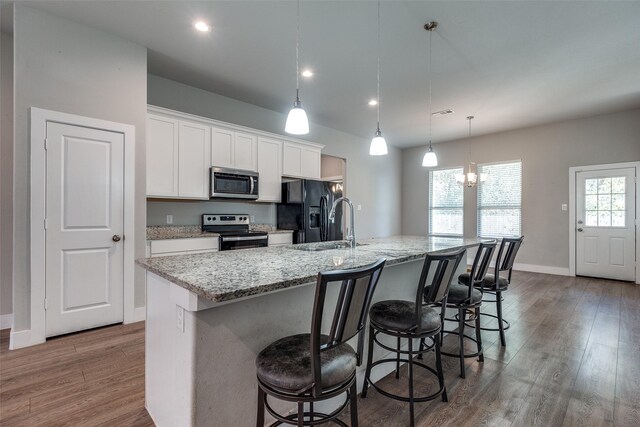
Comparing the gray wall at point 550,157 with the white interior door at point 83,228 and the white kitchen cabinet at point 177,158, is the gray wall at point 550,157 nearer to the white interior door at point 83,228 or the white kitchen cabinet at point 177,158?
the white kitchen cabinet at point 177,158

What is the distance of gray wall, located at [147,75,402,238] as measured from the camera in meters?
3.99

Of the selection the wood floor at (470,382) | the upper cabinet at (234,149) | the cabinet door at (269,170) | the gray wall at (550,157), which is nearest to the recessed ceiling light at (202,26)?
the upper cabinet at (234,149)

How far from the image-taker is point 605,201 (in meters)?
5.30

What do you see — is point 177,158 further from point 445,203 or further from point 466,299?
point 445,203

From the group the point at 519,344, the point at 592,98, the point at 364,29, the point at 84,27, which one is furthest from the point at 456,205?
the point at 84,27

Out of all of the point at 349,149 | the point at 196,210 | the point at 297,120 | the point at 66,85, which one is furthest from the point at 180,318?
the point at 349,149

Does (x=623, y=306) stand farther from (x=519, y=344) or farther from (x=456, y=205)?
(x=456, y=205)

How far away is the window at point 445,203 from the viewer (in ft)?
22.9

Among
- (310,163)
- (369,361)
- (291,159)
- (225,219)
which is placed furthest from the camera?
(310,163)

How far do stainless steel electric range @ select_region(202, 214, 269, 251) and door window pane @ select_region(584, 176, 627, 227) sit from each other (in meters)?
5.78

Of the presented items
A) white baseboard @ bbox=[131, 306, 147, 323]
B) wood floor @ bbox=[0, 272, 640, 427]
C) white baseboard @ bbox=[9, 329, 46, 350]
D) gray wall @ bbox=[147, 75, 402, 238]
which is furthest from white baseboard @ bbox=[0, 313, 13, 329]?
gray wall @ bbox=[147, 75, 402, 238]

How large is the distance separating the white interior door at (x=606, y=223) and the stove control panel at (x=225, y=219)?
598cm

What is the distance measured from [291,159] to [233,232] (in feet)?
5.09

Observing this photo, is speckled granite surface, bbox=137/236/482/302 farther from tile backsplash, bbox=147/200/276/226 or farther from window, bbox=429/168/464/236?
window, bbox=429/168/464/236
